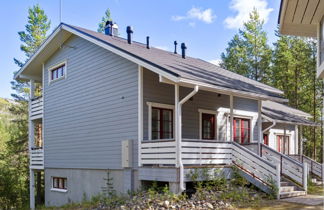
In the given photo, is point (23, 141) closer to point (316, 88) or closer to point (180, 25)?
point (180, 25)

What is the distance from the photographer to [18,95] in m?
31.7

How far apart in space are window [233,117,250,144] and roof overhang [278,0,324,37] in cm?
691

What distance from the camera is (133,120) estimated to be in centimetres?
1167

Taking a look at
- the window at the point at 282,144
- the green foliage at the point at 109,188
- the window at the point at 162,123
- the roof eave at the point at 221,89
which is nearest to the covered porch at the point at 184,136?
the window at the point at 162,123

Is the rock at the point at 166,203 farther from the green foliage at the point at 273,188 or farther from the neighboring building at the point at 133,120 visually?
the green foliage at the point at 273,188

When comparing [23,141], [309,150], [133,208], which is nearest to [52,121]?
[133,208]

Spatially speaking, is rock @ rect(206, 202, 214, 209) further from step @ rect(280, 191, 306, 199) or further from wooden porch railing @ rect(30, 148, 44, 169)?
wooden porch railing @ rect(30, 148, 44, 169)

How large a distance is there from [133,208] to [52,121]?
8.12 meters

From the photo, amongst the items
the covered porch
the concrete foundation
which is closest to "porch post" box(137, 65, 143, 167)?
the covered porch

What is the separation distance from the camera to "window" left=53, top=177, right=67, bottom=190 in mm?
15291

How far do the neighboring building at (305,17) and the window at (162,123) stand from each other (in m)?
4.89

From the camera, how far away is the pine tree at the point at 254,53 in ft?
102

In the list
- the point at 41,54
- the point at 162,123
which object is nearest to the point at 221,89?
the point at 162,123

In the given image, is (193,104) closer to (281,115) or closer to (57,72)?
(57,72)
